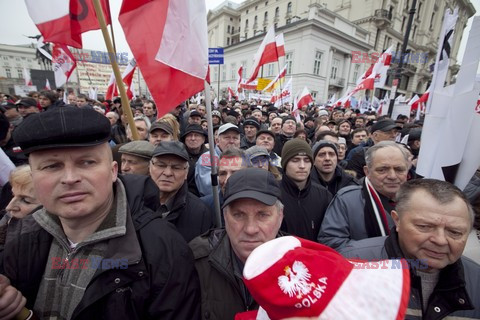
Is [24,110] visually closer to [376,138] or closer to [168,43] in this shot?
[168,43]

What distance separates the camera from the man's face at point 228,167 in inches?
98.6

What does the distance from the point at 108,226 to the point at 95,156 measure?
37cm

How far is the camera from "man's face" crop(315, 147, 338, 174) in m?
3.17

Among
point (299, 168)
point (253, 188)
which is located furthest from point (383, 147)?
point (253, 188)

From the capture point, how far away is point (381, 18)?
32656mm

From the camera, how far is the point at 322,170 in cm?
322

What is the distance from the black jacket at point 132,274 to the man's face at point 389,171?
5.72 feet

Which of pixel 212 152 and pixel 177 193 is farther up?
pixel 212 152

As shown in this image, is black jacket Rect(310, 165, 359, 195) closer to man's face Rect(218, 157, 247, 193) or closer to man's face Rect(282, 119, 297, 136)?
man's face Rect(218, 157, 247, 193)

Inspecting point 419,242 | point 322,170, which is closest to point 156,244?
point 419,242

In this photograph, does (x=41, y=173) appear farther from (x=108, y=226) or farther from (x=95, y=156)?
(x=108, y=226)

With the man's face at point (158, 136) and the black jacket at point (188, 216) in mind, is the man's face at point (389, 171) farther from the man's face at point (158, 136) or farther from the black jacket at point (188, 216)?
the man's face at point (158, 136)

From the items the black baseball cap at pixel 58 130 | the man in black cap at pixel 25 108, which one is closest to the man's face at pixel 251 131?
the black baseball cap at pixel 58 130

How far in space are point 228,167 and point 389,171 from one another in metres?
1.51
